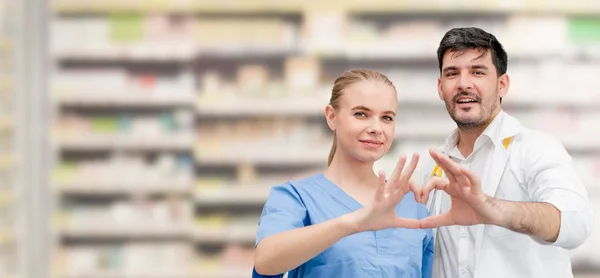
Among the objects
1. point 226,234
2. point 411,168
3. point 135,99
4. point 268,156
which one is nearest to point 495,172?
point 411,168

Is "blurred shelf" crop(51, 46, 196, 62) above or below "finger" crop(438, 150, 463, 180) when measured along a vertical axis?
above

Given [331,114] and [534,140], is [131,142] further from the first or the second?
[534,140]

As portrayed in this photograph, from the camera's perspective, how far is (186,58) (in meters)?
3.98

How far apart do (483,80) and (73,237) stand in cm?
330

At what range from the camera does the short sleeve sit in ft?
4.01

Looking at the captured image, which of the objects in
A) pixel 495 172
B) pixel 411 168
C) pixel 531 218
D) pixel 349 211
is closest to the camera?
pixel 411 168

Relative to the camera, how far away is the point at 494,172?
151cm

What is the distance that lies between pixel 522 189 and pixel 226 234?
104 inches

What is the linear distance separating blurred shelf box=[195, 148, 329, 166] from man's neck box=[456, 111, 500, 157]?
7.38 feet

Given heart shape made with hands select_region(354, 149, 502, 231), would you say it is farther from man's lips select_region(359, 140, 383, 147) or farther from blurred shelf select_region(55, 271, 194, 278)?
blurred shelf select_region(55, 271, 194, 278)

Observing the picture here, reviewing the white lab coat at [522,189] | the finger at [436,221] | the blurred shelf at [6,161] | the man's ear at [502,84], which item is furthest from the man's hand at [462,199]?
the blurred shelf at [6,161]

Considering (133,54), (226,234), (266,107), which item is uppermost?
(133,54)

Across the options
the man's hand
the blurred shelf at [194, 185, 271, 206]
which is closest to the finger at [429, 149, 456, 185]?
the man's hand

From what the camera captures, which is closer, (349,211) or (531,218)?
(531,218)
